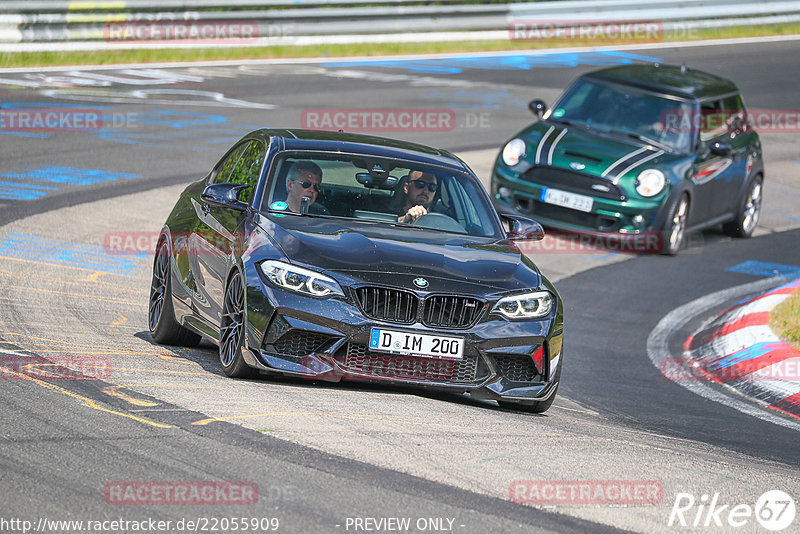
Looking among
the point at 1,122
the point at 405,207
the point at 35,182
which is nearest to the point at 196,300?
the point at 405,207

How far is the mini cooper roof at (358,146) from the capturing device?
8586 mm

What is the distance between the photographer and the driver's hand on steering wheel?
27.1ft

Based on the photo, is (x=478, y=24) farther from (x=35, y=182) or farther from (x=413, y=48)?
(x=35, y=182)

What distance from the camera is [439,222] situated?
Result: 8375 mm

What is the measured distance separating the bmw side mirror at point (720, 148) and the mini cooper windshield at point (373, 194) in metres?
6.99

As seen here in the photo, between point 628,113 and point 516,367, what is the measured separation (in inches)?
325

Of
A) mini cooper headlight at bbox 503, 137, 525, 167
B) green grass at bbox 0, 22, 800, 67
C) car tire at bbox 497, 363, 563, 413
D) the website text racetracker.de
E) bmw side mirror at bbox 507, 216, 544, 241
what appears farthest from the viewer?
green grass at bbox 0, 22, 800, 67

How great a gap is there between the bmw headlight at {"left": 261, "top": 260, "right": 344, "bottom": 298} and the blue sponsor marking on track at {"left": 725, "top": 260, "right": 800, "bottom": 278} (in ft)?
26.2

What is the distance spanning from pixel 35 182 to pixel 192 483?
9.47m

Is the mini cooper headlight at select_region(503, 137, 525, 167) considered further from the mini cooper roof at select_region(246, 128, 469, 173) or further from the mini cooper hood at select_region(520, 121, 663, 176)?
the mini cooper roof at select_region(246, 128, 469, 173)

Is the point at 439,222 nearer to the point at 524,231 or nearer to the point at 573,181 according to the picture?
the point at 524,231

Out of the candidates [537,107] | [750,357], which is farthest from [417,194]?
[537,107]

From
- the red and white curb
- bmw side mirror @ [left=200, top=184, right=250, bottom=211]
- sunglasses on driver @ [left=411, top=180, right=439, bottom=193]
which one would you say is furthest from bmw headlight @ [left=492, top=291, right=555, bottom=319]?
the red and white curb

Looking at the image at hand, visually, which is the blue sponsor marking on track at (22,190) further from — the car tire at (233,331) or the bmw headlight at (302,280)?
the bmw headlight at (302,280)
